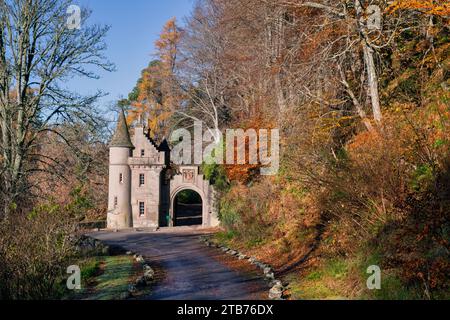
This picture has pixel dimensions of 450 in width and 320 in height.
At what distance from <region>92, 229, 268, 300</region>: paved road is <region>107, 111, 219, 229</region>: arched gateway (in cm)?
1517

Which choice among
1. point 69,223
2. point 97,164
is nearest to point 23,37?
point 97,164

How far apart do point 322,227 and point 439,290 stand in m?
7.29

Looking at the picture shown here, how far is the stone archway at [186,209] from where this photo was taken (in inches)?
1473

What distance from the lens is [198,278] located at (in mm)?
12797

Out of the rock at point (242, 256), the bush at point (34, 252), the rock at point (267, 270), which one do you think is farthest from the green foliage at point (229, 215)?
the bush at point (34, 252)

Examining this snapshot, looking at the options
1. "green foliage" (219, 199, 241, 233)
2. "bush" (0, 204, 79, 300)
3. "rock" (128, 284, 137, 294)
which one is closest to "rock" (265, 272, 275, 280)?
"rock" (128, 284, 137, 294)

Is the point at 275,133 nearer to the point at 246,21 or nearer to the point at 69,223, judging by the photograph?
the point at 246,21

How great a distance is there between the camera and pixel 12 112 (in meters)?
15.0

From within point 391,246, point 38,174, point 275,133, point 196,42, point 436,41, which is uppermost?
point 196,42

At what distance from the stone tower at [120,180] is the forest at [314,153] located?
1235 centimetres

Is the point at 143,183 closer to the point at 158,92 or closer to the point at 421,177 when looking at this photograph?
the point at 158,92

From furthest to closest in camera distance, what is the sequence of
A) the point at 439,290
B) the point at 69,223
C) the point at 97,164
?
1. the point at 97,164
2. the point at 69,223
3. the point at 439,290

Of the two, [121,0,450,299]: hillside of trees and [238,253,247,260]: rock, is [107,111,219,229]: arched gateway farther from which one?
[238,253,247,260]: rock

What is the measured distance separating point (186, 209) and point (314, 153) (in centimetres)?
3497
